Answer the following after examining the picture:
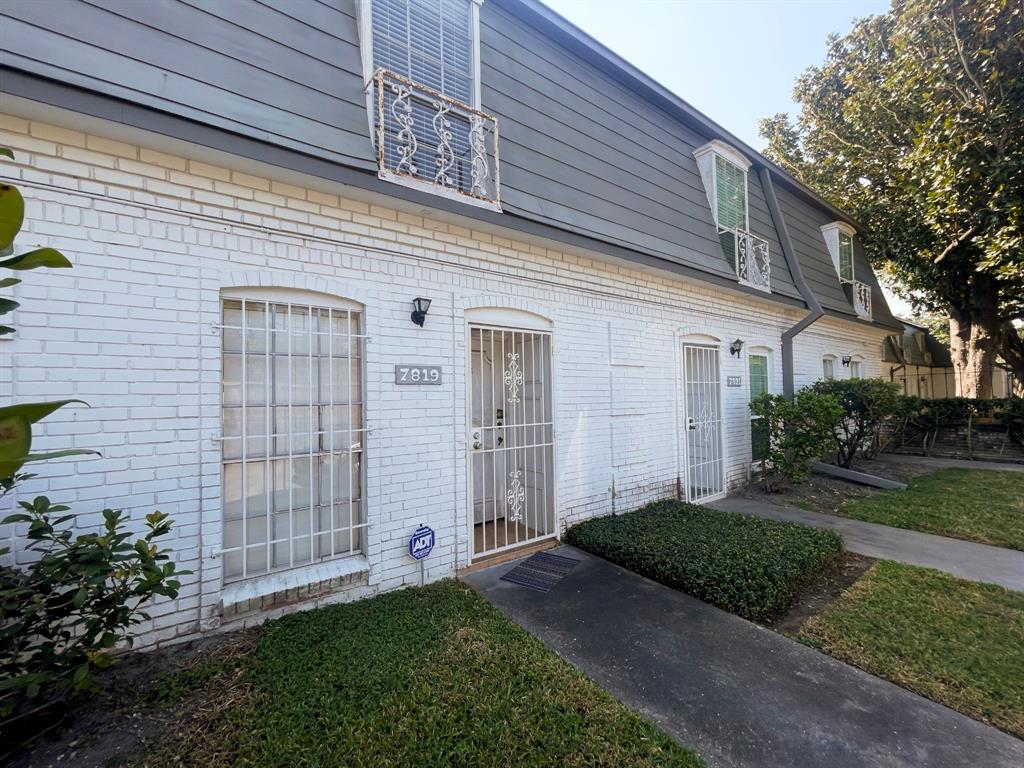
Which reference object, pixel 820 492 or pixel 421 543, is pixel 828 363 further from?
pixel 421 543

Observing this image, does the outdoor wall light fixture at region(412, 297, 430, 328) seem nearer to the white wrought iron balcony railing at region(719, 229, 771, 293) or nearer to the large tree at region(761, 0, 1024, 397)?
the white wrought iron balcony railing at region(719, 229, 771, 293)

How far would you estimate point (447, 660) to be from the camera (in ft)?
8.87

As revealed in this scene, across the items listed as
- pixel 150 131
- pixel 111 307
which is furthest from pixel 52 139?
pixel 111 307

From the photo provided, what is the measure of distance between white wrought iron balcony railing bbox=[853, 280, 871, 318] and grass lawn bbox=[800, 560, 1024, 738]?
8295 mm

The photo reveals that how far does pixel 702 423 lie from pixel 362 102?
19.8ft

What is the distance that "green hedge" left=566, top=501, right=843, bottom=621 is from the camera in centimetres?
353

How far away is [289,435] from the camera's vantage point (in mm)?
3301

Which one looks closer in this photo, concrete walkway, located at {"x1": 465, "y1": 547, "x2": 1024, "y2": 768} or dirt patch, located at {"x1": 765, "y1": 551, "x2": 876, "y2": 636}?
concrete walkway, located at {"x1": 465, "y1": 547, "x2": 1024, "y2": 768}

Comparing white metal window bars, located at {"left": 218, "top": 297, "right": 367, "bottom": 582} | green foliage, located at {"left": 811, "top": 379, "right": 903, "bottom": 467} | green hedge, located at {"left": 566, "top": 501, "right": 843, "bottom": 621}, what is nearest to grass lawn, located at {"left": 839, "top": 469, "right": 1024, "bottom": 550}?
A: green foliage, located at {"left": 811, "top": 379, "right": 903, "bottom": 467}

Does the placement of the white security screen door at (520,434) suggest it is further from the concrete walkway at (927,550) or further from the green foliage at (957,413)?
the green foliage at (957,413)

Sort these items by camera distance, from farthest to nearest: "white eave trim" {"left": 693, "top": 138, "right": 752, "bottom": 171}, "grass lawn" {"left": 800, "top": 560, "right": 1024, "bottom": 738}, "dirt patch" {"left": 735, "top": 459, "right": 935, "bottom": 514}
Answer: "white eave trim" {"left": 693, "top": 138, "right": 752, "bottom": 171}
"dirt patch" {"left": 735, "top": 459, "right": 935, "bottom": 514}
"grass lawn" {"left": 800, "top": 560, "right": 1024, "bottom": 738}

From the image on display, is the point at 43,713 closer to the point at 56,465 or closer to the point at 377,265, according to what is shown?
the point at 56,465

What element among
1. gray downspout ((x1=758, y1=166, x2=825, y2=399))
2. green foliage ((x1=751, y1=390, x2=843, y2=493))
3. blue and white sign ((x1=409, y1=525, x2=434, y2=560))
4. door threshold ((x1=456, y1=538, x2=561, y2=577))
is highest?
gray downspout ((x1=758, y1=166, x2=825, y2=399))

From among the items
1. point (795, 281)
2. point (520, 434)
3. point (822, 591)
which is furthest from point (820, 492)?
point (520, 434)
